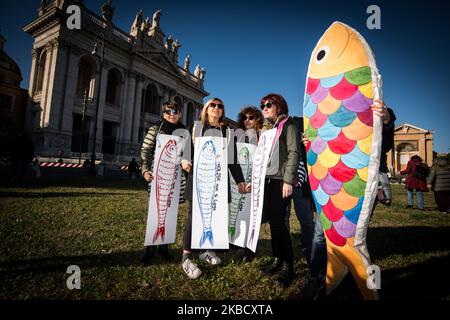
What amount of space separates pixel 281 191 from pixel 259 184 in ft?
0.87

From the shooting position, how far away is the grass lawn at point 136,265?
7.28 ft

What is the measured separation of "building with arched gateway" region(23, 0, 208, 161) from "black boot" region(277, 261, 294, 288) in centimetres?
1781

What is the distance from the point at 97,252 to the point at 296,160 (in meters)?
2.97

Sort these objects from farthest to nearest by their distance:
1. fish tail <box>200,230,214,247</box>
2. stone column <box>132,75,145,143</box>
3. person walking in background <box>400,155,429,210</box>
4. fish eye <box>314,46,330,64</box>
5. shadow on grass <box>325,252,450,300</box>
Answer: stone column <box>132,75,145,143</box> < person walking in background <box>400,155,429,210</box> < fish tail <box>200,230,214,247</box> < fish eye <box>314,46,330,64</box> < shadow on grass <box>325,252,450,300</box>

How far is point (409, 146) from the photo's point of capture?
5569cm

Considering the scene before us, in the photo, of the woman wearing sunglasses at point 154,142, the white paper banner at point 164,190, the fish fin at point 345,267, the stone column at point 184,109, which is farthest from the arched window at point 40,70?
the fish fin at point 345,267

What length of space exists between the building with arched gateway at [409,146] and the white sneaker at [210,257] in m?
61.2

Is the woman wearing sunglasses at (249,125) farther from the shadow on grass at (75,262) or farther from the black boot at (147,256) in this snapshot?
the shadow on grass at (75,262)

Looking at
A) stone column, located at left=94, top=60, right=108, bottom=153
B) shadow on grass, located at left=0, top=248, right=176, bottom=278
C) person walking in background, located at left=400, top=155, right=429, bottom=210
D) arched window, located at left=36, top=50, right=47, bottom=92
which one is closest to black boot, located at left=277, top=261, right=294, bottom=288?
shadow on grass, located at left=0, top=248, right=176, bottom=278

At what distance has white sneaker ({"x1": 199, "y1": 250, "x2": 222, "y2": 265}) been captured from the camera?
118 inches

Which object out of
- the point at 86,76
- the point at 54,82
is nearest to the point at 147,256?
the point at 54,82

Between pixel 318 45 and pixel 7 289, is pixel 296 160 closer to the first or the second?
pixel 318 45

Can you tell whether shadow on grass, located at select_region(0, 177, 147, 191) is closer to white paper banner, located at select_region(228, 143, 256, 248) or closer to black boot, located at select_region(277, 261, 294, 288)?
white paper banner, located at select_region(228, 143, 256, 248)

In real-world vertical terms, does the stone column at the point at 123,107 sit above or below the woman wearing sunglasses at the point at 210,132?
above
